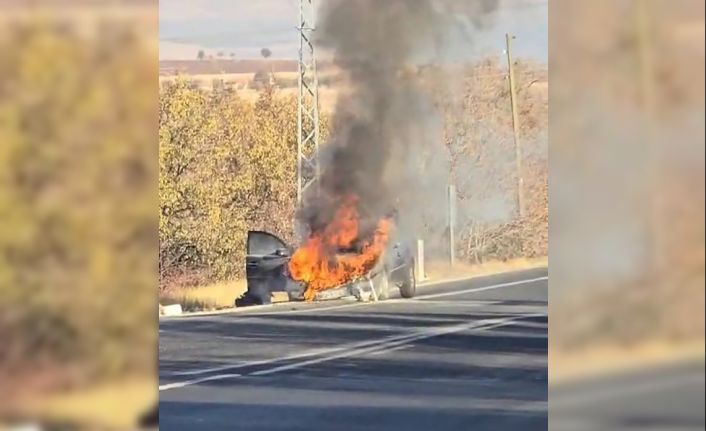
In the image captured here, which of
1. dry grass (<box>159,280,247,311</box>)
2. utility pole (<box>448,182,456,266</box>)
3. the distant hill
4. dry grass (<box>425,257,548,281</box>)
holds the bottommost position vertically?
dry grass (<box>159,280,247,311</box>)

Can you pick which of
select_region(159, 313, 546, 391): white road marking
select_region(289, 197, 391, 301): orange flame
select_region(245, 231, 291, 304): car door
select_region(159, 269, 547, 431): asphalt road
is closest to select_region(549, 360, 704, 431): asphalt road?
select_region(159, 269, 547, 431): asphalt road

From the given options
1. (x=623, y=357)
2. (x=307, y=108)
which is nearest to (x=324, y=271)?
(x=307, y=108)

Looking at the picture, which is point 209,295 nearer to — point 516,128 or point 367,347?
point 367,347

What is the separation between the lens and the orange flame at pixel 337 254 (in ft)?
13.2

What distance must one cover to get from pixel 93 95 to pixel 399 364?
4.97 ft

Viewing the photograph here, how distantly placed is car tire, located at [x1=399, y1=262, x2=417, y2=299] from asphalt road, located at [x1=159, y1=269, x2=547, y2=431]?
32mm

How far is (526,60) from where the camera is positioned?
155 inches

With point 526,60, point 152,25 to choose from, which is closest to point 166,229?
point 152,25

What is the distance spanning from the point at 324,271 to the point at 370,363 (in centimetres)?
40

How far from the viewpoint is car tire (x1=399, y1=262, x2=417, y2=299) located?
4.07 m

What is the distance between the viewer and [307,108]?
4.03 metres

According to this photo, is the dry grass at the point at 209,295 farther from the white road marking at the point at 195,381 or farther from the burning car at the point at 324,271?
the white road marking at the point at 195,381

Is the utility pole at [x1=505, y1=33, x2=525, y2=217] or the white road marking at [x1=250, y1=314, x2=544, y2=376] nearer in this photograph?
the utility pole at [x1=505, y1=33, x2=525, y2=217]

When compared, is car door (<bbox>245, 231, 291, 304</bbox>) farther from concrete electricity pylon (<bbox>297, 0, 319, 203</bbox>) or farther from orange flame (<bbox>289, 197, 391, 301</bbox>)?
concrete electricity pylon (<bbox>297, 0, 319, 203</bbox>)
